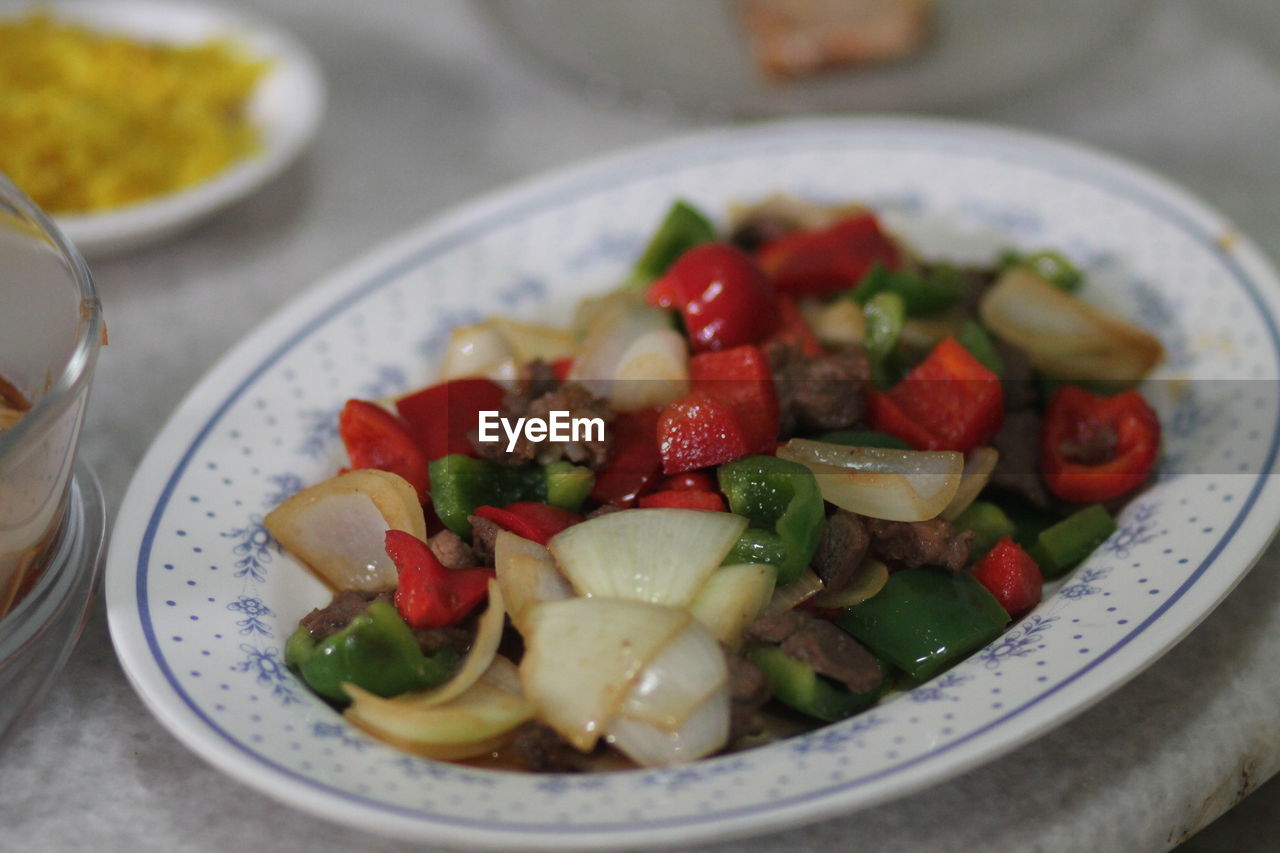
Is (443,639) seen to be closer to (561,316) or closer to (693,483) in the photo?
(693,483)

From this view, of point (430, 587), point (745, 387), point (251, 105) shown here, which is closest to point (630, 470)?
point (745, 387)

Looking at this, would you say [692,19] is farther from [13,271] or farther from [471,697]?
[471,697]

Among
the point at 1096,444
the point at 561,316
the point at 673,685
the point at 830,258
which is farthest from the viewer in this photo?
the point at 561,316

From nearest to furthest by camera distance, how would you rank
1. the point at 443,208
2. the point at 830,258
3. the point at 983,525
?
the point at 983,525 < the point at 830,258 < the point at 443,208

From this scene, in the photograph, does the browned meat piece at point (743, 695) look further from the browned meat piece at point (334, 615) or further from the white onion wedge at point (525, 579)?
the browned meat piece at point (334, 615)

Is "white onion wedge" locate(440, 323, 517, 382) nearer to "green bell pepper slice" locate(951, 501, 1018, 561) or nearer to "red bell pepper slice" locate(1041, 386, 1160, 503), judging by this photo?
"green bell pepper slice" locate(951, 501, 1018, 561)

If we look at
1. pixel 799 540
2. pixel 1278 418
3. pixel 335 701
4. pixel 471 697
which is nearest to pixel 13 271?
pixel 335 701
